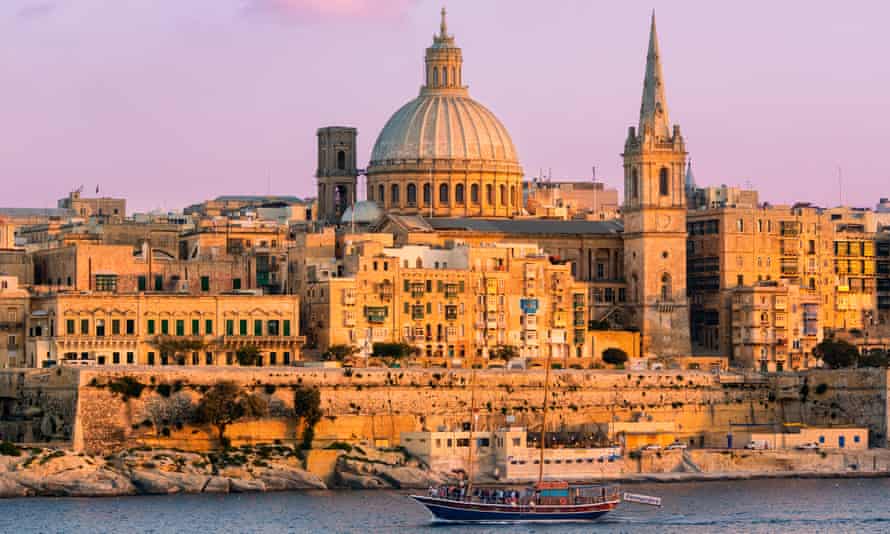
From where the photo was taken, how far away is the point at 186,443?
92688 mm

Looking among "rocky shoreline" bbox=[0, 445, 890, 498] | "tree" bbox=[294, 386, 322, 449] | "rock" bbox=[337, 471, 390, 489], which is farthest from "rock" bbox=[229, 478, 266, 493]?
"tree" bbox=[294, 386, 322, 449]

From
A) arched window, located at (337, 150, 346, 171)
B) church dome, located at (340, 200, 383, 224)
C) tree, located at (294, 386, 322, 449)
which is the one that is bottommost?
tree, located at (294, 386, 322, 449)

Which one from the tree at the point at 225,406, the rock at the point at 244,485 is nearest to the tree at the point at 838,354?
the tree at the point at 225,406

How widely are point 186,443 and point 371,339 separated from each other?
1224 cm

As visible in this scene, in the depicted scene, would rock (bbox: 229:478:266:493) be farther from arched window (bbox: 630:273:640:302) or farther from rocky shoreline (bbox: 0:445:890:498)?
arched window (bbox: 630:273:640:302)

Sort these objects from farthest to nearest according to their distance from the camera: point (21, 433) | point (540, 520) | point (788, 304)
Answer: point (788, 304) → point (21, 433) → point (540, 520)

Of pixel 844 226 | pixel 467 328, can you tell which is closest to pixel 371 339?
pixel 467 328

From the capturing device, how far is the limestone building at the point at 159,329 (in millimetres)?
97625

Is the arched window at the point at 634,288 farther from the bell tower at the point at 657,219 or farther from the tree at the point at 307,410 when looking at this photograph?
the tree at the point at 307,410

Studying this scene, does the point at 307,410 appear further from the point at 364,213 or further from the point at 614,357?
the point at 364,213

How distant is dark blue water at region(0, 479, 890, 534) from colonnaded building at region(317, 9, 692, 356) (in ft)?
72.5

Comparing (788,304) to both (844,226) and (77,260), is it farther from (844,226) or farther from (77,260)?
(77,260)

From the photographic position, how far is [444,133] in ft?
385

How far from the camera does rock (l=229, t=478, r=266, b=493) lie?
88.8m
